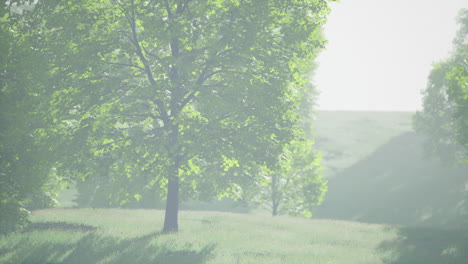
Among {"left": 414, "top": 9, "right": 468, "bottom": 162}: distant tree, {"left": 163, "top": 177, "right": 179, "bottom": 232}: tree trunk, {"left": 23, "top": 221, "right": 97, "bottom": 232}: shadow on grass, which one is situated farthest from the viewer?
{"left": 414, "top": 9, "right": 468, "bottom": 162}: distant tree

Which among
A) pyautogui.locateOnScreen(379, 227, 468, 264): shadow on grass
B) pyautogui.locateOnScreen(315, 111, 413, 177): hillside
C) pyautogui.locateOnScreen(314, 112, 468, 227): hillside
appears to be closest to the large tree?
pyautogui.locateOnScreen(379, 227, 468, 264): shadow on grass

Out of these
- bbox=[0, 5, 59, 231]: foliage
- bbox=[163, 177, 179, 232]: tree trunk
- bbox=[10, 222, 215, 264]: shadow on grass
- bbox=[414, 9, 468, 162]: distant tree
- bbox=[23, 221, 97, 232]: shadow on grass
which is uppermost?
bbox=[414, 9, 468, 162]: distant tree

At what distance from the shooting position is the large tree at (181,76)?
44.5 feet

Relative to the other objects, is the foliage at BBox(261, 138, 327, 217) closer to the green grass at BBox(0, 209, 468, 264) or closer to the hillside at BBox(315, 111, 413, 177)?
the green grass at BBox(0, 209, 468, 264)

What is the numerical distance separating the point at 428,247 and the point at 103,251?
12463 mm

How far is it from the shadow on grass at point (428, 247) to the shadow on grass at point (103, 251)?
7.07m

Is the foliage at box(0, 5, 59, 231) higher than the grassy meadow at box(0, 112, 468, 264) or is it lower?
higher

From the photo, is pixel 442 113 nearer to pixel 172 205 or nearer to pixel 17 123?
pixel 172 205

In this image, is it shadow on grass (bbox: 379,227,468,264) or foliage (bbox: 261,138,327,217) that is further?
foliage (bbox: 261,138,327,217)

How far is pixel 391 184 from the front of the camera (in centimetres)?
4581

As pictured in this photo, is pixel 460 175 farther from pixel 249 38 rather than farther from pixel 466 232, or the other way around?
pixel 249 38

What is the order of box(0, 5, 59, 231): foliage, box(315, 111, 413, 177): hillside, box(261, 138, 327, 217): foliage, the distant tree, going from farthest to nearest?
1. box(315, 111, 413, 177): hillside
2. the distant tree
3. box(261, 138, 327, 217): foliage
4. box(0, 5, 59, 231): foliage

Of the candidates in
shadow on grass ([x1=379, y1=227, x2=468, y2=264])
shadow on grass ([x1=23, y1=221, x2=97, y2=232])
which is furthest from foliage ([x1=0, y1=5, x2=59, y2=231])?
shadow on grass ([x1=379, y1=227, x2=468, y2=264])

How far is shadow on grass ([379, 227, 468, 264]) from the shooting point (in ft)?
44.3
